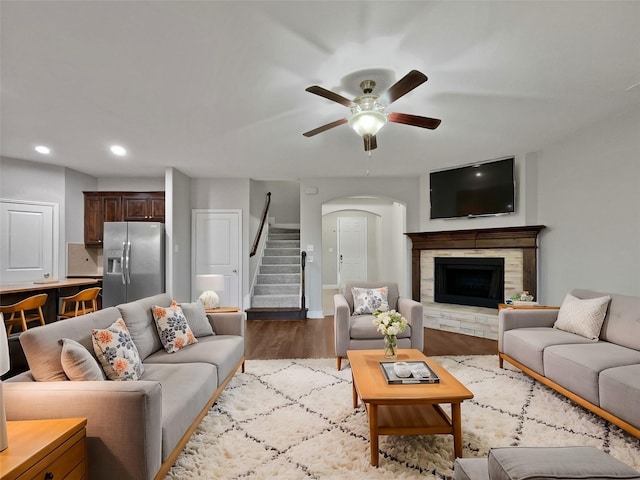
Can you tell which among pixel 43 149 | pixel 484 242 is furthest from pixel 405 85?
pixel 43 149

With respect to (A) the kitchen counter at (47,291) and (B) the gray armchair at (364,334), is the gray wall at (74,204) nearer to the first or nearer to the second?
(A) the kitchen counter at (47,291)

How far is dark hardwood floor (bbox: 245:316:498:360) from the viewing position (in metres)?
4.06

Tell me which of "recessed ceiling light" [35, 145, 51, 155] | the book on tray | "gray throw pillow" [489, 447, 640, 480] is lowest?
the book on tray

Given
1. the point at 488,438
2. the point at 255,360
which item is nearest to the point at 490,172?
the point at 488,438

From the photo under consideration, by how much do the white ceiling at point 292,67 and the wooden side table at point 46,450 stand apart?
7.15 ft

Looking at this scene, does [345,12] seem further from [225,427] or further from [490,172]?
[490,172]

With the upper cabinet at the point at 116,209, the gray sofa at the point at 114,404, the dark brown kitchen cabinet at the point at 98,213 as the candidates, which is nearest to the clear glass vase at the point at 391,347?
the gray sofa at the point at 114,404

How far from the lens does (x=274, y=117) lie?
11.2 ft

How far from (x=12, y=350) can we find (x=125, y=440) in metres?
2.01

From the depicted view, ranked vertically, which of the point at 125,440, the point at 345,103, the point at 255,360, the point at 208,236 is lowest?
the point at 255,360

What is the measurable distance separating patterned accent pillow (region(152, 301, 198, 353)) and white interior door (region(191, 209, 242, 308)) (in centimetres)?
338

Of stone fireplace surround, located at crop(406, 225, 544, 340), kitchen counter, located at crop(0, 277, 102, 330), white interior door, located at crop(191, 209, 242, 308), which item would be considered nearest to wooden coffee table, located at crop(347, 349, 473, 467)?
stone fireplace surround, located at crop(406, 225, 544, 340)

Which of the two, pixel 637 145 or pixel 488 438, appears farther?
pixel 637 145

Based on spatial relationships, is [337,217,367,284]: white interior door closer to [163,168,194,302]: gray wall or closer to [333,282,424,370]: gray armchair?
[163,168,194,302]: gray wall
